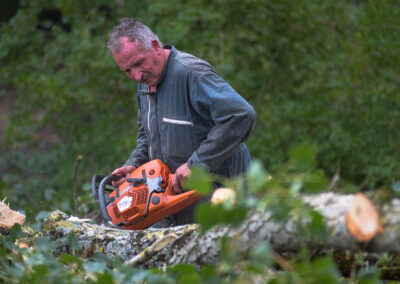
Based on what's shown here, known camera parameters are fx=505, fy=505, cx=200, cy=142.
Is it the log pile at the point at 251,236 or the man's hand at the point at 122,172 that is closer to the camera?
the log pile at the point at 251,236

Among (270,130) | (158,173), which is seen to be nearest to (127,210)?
(158,173)

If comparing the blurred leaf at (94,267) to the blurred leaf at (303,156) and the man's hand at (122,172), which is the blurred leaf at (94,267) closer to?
the blurred leaf at (303,156)

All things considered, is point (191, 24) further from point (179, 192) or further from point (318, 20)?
point (179, 192)

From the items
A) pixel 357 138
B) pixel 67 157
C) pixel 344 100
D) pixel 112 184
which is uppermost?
pixel 112 184

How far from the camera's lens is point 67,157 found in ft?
23.2

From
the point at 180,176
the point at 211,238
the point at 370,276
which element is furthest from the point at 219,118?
the point at 370,276

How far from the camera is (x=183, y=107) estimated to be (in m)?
3.03

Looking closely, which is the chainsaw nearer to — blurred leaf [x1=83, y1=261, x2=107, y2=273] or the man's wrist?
the man's wrist

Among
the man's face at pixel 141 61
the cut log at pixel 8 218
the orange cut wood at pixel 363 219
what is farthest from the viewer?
the man's face at pixel 141 61

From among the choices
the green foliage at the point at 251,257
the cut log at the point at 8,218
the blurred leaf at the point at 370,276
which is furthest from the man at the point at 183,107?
the blurred leaf at the point at 370,276

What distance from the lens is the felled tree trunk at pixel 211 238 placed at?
1665 mm

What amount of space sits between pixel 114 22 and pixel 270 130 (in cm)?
256

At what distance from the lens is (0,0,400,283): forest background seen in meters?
6.10

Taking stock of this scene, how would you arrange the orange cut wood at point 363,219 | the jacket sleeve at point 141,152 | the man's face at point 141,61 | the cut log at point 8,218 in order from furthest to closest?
the jacket sleeve at point 141,152
the man's face at point 141,61
the cut log at point 8,218
the orange cut wood at point 363,219
